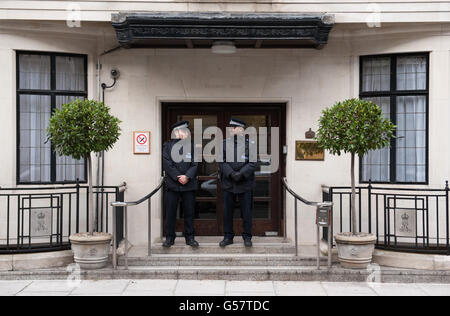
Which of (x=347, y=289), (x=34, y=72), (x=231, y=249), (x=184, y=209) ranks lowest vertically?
(x=347, y=289)

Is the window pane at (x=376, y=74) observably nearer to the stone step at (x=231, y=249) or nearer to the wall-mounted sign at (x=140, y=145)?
the stone step at (x=231, y=249)

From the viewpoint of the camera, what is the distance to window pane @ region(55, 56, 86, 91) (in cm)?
904

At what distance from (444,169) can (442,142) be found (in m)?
0.43

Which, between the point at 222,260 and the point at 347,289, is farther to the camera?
the point at 222,260

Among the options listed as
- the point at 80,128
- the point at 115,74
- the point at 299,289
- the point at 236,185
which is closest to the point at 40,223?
the point at 80,128

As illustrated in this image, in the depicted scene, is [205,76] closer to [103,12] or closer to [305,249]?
[103,12]

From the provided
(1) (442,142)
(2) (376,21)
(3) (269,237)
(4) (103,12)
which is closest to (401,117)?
(1) (442,142)

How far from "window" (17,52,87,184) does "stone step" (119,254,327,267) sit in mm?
2002

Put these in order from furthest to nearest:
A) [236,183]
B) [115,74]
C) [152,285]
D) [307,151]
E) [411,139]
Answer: [307,151]
[115,74]
[411,139]
[236,183]
[152,285]

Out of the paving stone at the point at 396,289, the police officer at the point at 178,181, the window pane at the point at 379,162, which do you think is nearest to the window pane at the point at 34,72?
the police officer at the point at 178,181

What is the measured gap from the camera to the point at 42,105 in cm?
896

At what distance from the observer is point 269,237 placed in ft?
30.5

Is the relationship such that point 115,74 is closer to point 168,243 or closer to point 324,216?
point 168,243

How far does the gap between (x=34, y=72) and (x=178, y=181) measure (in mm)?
A: 3017
